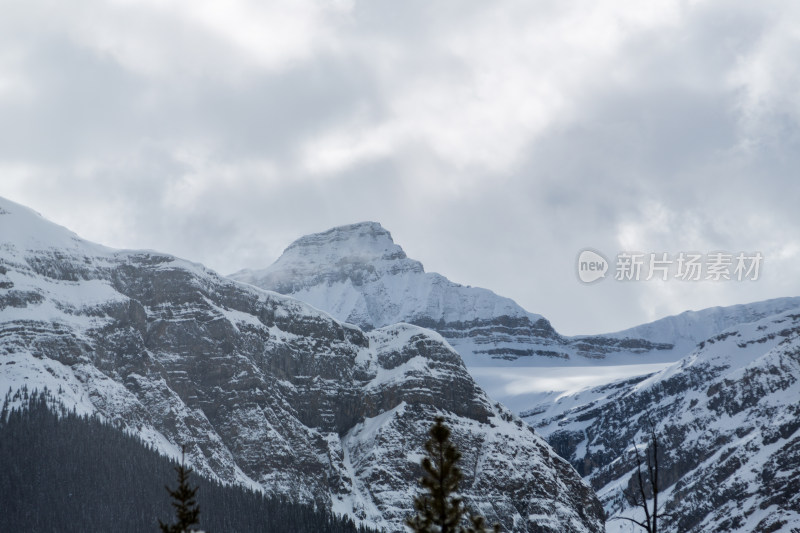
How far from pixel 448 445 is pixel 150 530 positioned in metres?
173

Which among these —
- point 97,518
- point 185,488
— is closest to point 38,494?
point 97,518

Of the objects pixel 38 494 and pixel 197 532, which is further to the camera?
pixel 38 494

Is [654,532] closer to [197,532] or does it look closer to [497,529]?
[497,529]

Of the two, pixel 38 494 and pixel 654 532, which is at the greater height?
pixel 38 494

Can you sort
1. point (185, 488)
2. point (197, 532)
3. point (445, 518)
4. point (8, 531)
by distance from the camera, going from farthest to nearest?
point (8, 531) < point (185, 488) < point (445, 518) < point (197, 532)

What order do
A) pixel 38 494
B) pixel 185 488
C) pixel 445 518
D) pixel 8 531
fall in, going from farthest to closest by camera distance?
1. pixel 38 494
2. pixel 8 531
3. pixel 185 488
4. pixel 445 518

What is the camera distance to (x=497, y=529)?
118 ft

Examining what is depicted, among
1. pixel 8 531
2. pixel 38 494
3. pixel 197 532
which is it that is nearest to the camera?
pixel 197 532

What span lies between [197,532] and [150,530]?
174 m

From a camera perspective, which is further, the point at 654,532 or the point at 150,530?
the point at 150,530

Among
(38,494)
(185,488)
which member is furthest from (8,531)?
(185,488)

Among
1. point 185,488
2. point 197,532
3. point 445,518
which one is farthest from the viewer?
point 185,488

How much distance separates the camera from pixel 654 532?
110ft

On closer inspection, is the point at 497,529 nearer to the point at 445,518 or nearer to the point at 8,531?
the point at 445,518
